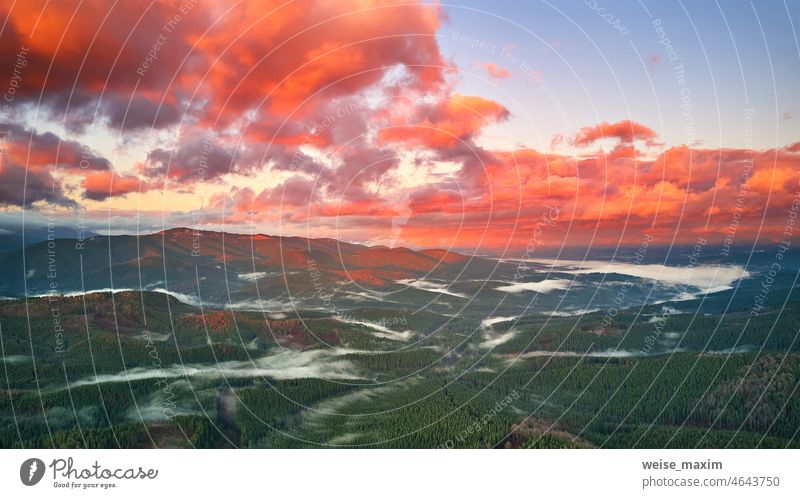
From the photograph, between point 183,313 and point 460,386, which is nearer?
point 460,386

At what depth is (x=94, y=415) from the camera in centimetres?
7144

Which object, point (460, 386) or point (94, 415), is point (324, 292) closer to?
point (460, 386)

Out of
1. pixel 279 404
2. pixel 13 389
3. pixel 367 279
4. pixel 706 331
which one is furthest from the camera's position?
pixel 367 279

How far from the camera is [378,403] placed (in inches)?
2990

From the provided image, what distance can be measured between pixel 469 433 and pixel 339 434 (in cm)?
1282

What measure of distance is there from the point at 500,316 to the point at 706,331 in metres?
43.1

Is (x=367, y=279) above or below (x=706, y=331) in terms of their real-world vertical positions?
above
